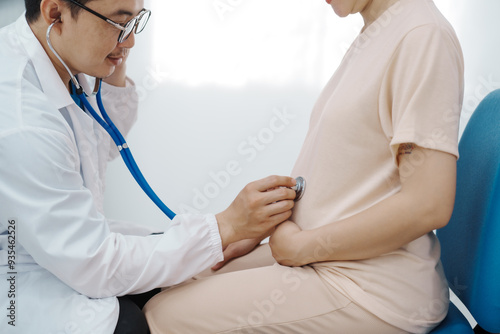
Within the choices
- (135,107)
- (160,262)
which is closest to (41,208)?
(160,262)

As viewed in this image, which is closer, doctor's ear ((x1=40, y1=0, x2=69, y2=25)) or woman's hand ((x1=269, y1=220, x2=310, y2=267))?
woman's hand ((x1=269, y1=220, x2=310, y2=267))

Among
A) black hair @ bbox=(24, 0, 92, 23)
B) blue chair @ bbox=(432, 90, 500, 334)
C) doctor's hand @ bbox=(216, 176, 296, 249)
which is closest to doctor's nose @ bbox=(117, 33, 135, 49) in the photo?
black hair @ bbox=(24, 0, 92, 23)

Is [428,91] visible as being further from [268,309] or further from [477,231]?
[268,309]

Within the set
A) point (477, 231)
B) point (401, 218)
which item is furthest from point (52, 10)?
point (477, 231)

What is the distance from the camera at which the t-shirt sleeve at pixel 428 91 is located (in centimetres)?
79

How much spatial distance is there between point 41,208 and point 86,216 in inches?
3.1

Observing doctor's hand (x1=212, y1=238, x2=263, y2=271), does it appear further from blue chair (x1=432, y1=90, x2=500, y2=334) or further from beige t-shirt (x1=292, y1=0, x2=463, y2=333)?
blue chair (x1=432, y1=90, x2=500, y2=334)

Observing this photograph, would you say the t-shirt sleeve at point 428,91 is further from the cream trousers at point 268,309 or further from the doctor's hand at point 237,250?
the doctor's hand at point 237,250

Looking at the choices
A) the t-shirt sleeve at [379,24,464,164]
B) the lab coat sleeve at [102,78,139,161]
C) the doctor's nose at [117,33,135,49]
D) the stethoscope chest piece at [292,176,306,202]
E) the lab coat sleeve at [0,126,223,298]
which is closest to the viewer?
the t-shirt sleeve at [379,24,464,164]

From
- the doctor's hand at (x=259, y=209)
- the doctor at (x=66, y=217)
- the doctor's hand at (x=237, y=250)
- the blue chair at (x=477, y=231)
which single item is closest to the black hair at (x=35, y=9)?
the doctor at (x=66, y=217)

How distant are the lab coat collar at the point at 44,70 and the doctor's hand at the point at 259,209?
42 cm

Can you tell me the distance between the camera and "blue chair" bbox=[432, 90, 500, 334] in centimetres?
85

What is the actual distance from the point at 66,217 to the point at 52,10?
1.45 ft

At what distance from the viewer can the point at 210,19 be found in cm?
219
